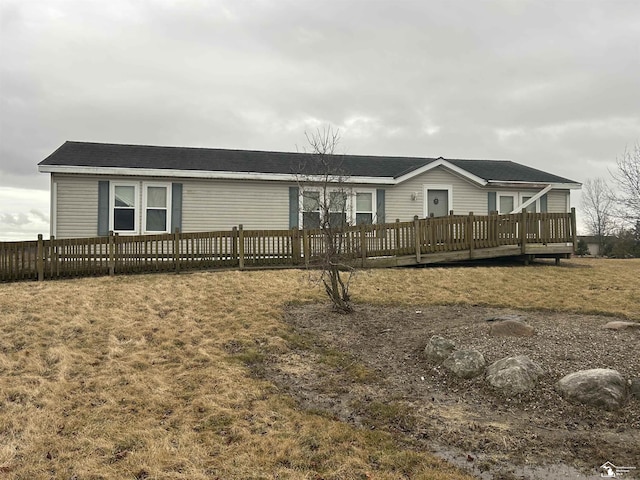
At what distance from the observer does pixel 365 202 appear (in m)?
16.8

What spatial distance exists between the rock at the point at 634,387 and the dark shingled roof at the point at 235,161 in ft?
35.5

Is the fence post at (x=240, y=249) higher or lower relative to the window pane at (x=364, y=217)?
lower

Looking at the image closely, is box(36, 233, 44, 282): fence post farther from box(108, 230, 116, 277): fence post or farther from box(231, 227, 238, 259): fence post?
box(231, 227, 238, 259): fence post

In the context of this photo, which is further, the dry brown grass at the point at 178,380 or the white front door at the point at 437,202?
the white front door at the point at 437,202

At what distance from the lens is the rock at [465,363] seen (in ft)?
18.7

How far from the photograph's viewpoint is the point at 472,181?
1741cm

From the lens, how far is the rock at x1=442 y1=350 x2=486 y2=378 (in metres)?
5.69

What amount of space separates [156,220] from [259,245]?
14.6 ft

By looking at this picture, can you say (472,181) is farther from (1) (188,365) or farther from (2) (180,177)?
(1) (188,365)

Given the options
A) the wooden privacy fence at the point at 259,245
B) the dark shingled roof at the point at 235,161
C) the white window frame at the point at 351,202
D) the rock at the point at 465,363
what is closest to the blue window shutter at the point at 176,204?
the dark shingled roof at the point at 235,161

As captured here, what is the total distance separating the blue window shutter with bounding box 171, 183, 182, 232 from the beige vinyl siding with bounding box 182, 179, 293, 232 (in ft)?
0.42

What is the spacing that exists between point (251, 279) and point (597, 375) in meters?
7.80

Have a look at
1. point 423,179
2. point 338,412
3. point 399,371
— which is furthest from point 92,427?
point 423,179

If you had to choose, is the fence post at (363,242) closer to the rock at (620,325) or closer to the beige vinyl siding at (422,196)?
the beige vinyl siding at (422,196)
